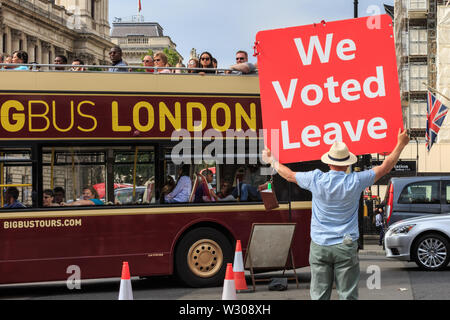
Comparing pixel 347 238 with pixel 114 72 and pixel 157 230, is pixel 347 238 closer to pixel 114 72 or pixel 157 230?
pixel 157 230

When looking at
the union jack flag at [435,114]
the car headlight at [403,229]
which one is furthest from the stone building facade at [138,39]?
the car headlight at [403,229]

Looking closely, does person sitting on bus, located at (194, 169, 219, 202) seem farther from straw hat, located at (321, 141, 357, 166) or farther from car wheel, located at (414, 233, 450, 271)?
straw hat, located at (321, 141, 357, 166)

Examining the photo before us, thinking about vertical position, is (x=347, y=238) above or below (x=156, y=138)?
below

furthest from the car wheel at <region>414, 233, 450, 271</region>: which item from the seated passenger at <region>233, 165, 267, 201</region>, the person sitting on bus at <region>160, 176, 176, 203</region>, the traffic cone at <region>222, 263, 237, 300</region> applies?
the traffic cone at <region>222, 263, 237, 300</region>

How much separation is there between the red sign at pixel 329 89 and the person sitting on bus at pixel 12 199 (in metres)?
5.12

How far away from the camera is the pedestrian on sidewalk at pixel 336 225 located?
6.14 metres

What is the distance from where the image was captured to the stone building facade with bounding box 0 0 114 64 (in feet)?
237

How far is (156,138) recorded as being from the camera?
38.8 ft

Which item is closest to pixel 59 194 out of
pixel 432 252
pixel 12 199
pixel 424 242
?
pixel 12 199

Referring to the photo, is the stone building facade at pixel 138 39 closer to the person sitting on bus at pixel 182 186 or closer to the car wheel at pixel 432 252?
the car wheel at pixel 432 252

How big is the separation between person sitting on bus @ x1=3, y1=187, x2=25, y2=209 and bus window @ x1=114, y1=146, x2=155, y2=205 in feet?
4.54
